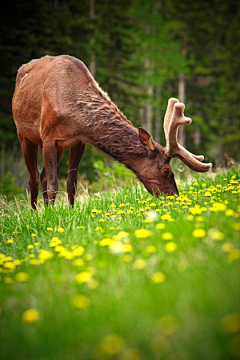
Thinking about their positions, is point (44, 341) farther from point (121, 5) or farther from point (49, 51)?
point (121, 5)

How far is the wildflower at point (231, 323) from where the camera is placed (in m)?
1.40

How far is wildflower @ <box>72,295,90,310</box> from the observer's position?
1784mm

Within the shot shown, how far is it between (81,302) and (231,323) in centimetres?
77

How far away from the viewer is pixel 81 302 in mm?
1798

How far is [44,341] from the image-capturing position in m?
1.57

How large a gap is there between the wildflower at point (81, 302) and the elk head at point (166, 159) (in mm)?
2965

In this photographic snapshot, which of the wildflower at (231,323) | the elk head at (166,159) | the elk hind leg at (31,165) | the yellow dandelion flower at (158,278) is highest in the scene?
the wildflower at (231,323)

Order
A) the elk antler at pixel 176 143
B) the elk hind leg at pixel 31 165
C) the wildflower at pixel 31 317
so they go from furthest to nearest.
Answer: the elk hind leg at pixel 31 165, the elk antler at pixel 176 143, the wildflower at pixel 31 317

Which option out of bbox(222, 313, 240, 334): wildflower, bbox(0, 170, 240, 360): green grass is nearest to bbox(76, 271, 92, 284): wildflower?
bbox(0, 170, 240, 360): green grass

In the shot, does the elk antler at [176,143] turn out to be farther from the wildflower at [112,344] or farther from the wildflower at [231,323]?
the wildflower at [112,344]

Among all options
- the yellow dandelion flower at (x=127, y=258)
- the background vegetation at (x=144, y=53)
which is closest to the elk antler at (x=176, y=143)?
the yellow dandelion flower at (x=127, y=258)

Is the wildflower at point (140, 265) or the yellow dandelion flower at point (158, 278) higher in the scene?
the yellow dandelion flower at point (158, 278)

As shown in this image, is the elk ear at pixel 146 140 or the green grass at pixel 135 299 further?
the elk ear at pixel 146 140

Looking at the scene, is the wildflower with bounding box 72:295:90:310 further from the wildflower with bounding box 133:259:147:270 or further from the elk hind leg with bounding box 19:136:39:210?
the elk hind leg with bounding box 19:136:39:210
